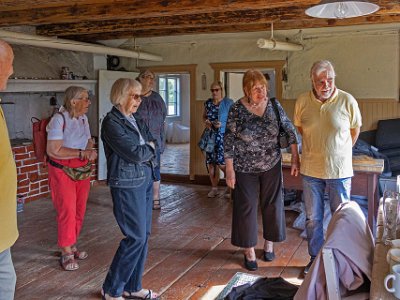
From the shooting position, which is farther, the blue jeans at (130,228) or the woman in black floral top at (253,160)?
the woman in black floral top at (253,160)

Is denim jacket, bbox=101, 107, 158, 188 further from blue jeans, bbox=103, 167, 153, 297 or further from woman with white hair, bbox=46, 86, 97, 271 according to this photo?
woman with white hair, bbox=46, 86, 97, 271

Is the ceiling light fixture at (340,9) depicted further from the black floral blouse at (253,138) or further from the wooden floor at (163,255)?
the wooden floor at (163,255)

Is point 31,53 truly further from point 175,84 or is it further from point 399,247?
point 175,84

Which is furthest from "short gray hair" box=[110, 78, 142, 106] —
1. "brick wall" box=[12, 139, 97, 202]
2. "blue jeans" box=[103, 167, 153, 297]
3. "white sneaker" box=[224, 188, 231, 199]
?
"white sneaker" box=[224, 188, 231, 199]

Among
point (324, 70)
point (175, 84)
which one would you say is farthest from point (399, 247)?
point (175, 84)

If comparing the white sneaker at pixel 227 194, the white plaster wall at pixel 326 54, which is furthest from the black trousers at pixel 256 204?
the white plaster wall at pixel 326 54

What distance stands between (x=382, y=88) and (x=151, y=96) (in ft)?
10.2

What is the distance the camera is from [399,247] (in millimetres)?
1577

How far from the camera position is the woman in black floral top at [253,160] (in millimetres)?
3316

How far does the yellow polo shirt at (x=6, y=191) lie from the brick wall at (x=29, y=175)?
394 cm

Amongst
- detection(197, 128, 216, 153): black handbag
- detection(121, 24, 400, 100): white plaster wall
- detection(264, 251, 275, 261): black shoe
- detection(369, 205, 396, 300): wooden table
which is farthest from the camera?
detection(121, 24, 400, 100): white plaster wall

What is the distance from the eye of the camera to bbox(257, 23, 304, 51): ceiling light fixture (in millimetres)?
5218

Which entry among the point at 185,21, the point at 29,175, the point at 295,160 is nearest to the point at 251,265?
the point at 295,160

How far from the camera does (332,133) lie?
10.2ft
